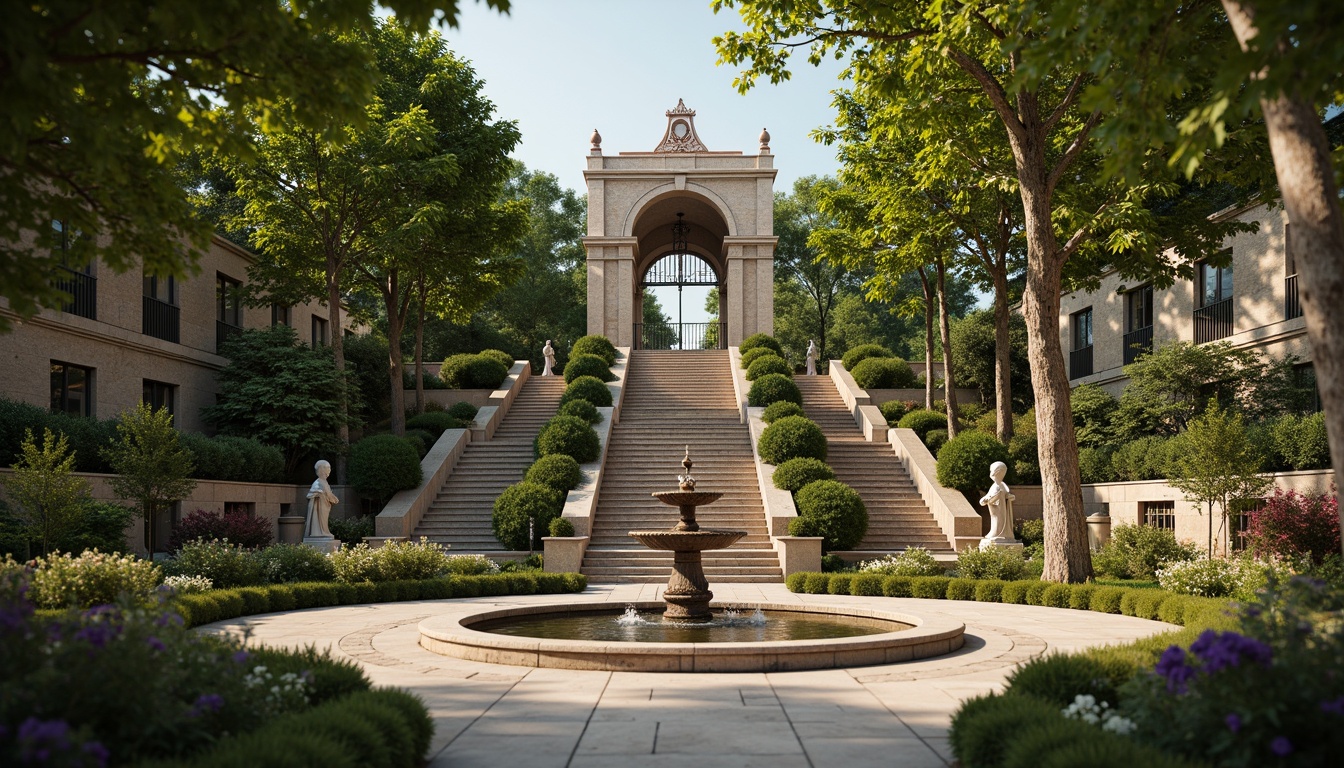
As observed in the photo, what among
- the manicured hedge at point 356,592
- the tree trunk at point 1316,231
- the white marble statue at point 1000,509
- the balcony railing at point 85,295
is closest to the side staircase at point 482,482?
the manicured hedge at point 356,592

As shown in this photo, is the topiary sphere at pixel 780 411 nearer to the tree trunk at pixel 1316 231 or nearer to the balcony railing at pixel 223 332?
the balcony railing at pixel 223 332

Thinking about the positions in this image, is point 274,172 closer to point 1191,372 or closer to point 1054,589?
point 1054,589

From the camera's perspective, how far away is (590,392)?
29719 mm

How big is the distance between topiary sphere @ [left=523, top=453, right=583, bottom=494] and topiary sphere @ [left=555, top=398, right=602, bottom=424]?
4.00 meters

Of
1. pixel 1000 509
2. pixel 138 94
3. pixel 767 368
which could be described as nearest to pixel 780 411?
pixel 767 368

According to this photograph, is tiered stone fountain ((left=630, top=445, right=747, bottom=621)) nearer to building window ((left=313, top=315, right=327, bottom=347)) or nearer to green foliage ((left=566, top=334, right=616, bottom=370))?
green foliage ((left=566, top=334, right=616, bottom=370))

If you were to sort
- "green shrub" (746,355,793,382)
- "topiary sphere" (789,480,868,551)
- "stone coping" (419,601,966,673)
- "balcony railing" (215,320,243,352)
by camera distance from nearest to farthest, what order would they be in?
"stone coping" (419,601,966,673), "topiary sphere" (789,480,868,551), "balcony railing" (215,320,243,352), "green shrub" (746,355,793,382)

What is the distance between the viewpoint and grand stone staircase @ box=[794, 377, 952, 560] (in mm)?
22828

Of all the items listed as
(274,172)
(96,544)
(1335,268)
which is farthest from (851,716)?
(274,172)

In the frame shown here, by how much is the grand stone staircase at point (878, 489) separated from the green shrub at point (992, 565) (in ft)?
10.8

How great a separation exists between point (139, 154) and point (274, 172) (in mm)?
20662

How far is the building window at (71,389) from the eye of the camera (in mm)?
21641

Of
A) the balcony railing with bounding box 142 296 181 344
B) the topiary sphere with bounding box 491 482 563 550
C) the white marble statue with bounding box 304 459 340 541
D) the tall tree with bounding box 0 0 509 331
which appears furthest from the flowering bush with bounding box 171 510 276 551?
the tall tree with bounding box 0 0 509 331

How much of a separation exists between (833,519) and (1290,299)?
12592 mm
